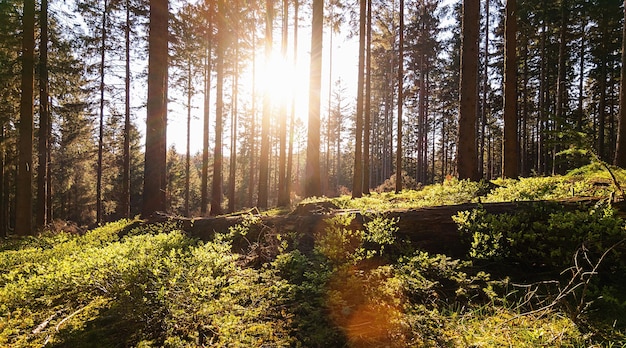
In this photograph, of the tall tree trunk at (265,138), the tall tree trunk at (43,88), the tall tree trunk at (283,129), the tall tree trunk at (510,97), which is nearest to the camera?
the tall tree trunk at (510,97)

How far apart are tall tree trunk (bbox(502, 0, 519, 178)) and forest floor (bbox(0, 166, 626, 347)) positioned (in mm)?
6343

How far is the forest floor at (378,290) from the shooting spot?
250 cm

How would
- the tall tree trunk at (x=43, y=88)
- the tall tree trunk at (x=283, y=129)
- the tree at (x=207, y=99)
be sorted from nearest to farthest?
the tall tree trunk at (x=43, y=88) → the tall tree trunk at (x=283, y=129) → the tree at (x=207, y=99)

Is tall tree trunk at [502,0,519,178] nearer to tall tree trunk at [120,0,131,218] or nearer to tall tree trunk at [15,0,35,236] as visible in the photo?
tall tree trunk at [15,0,35,236]

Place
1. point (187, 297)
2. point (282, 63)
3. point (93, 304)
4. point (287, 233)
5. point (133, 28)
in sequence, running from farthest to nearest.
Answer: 1. point (133, 28)
2. point (282, 63)
3. point (287, 233)
4. point (93, 304)
5. point (187, 297)

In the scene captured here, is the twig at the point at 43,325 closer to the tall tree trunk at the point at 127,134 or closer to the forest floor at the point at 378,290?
the forest floor at the point at 378,290

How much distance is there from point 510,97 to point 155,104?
11.5m

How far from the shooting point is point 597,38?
22.7 m

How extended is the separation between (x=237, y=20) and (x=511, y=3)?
43.4 ft

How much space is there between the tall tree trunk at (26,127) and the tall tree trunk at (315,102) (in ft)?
32.4

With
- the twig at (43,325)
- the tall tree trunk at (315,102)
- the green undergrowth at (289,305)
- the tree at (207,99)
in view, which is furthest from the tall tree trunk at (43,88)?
Result: the twig at (43,325)

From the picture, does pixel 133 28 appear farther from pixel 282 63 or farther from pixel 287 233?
pixel 287 233

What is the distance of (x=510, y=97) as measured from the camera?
10.4 m

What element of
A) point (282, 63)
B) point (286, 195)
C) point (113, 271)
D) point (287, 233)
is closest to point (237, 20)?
point (282, 63)
